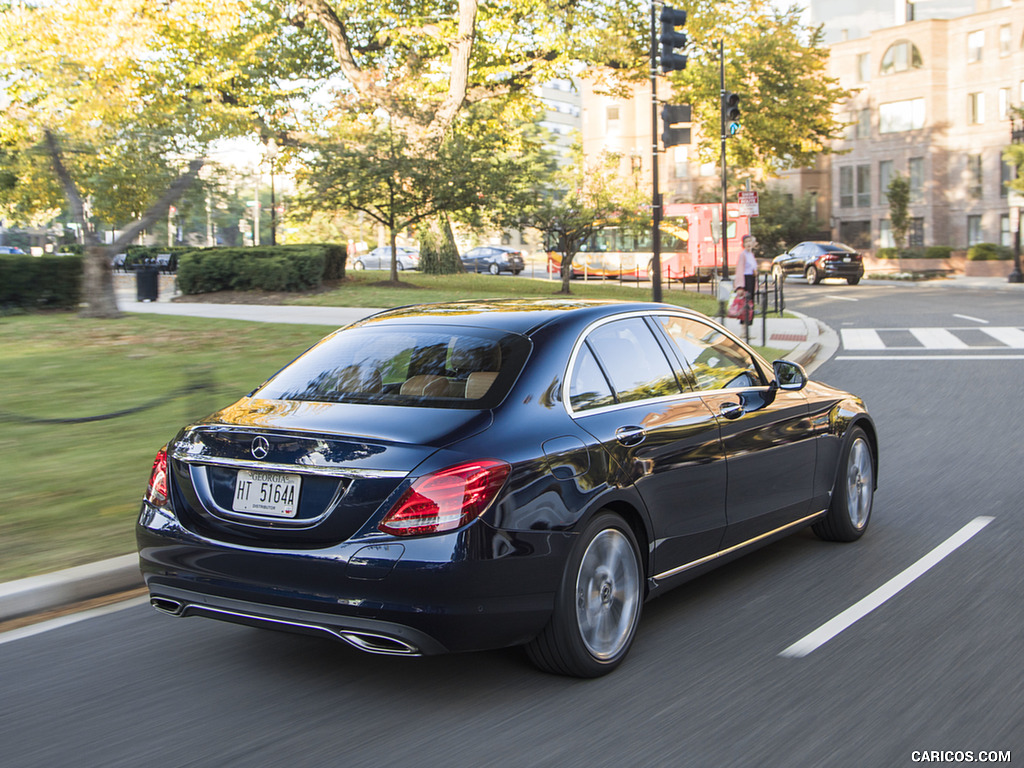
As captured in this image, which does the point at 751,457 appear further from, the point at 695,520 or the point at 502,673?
the point at 502,673

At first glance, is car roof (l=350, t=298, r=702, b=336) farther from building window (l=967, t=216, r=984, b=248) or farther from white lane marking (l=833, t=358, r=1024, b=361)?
building window (l=967, t=216, r=984, b=248)

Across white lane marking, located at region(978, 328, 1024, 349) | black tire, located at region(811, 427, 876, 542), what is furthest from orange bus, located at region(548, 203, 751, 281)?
black tire, located at region(811, 427, 876, 542)

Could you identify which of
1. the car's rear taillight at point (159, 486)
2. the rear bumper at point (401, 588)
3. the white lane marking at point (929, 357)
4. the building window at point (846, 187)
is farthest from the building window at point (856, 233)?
the rear bumper at point (401, 588)

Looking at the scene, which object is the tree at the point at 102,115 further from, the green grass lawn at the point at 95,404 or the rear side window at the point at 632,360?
the rear side window at the point at 632,360

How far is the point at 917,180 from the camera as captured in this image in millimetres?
64875

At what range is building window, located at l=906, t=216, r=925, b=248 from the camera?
211ft

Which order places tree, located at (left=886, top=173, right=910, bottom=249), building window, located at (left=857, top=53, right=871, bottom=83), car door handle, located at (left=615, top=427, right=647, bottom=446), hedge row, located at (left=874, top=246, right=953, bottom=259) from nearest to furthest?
car door handle, located at (left=615, top=427, right=647, bottom=446), hedge row, located at (left=874, top=246, right=953, bottom=259), tree, located at (left=886, top=173, right=910, bottom=249), building window, located at (left=857, top=53, right=871, bottom=83)

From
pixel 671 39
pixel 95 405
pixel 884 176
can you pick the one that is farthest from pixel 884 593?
pixel 884 176

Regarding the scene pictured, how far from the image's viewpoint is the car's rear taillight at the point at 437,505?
406 cm

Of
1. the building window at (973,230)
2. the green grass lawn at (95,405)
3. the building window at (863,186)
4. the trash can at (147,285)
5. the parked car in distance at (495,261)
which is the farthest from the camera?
the building window at (863,186)

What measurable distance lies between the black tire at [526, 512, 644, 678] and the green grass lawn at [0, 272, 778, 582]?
10.2 feet

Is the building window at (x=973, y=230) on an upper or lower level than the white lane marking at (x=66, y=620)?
upper

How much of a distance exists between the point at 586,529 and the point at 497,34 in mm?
32524

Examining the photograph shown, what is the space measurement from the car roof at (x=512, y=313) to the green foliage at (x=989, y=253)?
52254 mm
